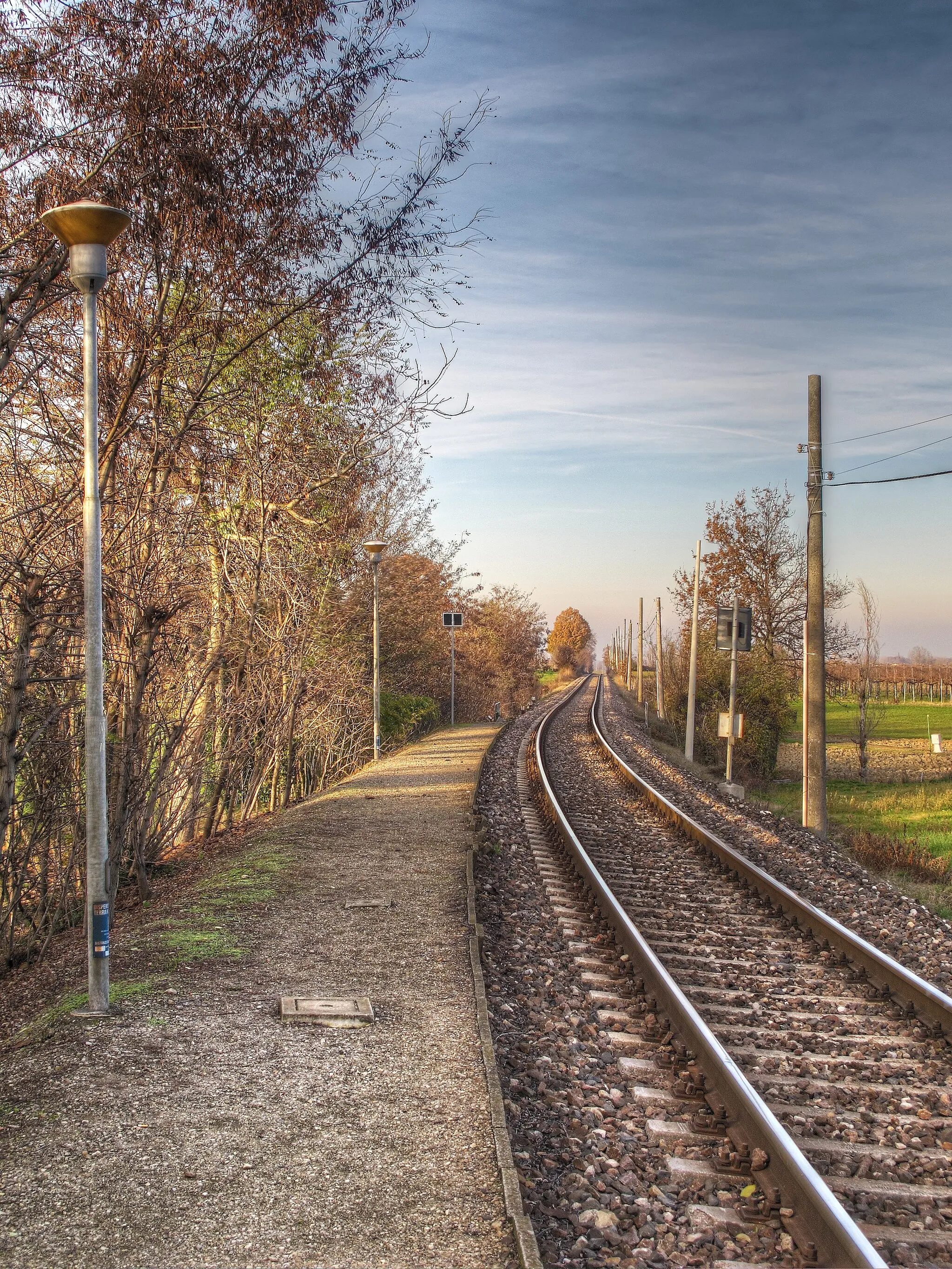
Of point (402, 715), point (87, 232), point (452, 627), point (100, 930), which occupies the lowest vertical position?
point (100, 930)

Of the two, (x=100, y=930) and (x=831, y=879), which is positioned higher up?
(x=100, y=930)

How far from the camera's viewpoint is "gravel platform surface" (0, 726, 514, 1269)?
12.9 ft

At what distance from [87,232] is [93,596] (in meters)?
2.29

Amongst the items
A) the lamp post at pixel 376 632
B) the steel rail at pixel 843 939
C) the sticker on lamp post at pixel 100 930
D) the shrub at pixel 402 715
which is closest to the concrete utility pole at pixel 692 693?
the shrub at pixel 402 715

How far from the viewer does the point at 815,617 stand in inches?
616

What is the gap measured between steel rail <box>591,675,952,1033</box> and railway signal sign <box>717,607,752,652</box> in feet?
26.1

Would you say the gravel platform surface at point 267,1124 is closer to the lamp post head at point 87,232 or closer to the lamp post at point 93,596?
the lamp post at point 93,596

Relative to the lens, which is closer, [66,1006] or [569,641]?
[66,1006]

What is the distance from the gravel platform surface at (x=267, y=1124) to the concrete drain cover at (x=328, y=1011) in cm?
9

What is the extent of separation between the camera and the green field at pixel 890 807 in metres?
21.6

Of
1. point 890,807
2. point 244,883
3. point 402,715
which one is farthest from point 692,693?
point 244,883

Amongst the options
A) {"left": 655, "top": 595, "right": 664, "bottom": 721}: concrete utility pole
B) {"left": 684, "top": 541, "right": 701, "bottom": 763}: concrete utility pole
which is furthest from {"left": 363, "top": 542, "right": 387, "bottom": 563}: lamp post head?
{"left": 655, "top": 595, "right": 664, "bottom": 721}: concrete utility pole

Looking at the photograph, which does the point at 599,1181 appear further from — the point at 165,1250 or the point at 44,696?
the point at 44,696

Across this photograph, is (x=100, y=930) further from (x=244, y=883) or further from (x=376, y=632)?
(x=376, y=632)
